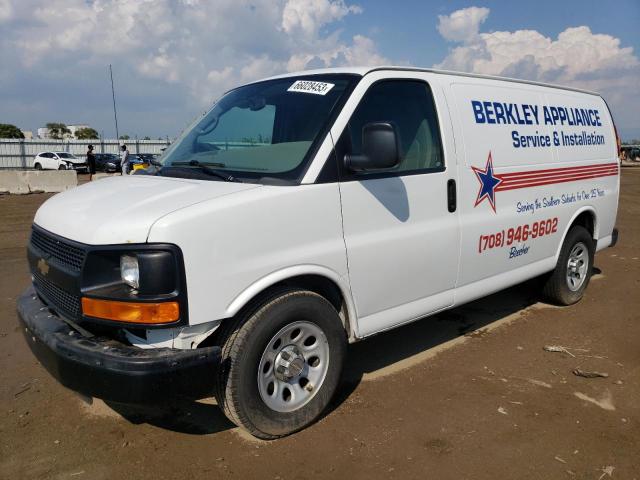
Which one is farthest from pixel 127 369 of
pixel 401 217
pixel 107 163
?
pixel 107 163

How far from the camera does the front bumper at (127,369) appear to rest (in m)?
2.61

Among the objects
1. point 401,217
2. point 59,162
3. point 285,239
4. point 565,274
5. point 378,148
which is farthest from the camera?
point 59,162

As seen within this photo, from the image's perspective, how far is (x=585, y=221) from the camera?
5.74 meters

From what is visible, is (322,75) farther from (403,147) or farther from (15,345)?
(15,345)

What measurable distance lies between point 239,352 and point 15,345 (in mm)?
2862

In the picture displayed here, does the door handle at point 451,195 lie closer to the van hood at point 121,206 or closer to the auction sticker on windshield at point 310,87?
the auction sticker on windshield at point 310,87

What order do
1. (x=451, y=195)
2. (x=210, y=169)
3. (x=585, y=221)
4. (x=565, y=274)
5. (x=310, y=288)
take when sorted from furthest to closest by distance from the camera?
(x=585, y=221)
(x=565, y=274)
(x=451, y=195)
(x=210, y=169)
(x=310, y=288)

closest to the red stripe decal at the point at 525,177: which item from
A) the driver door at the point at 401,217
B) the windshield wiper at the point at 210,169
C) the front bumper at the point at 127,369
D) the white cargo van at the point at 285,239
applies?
the white cargo van at the point at 285,239

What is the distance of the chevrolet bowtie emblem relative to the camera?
10.1ft

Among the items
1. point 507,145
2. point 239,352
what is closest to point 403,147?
point 507,145

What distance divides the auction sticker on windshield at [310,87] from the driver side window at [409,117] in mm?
264

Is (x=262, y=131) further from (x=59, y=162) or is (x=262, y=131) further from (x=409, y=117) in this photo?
(x=59, y=162)

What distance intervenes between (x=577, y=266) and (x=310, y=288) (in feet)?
12.3

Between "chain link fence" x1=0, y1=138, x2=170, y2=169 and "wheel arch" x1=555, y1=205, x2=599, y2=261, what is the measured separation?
121 ft
